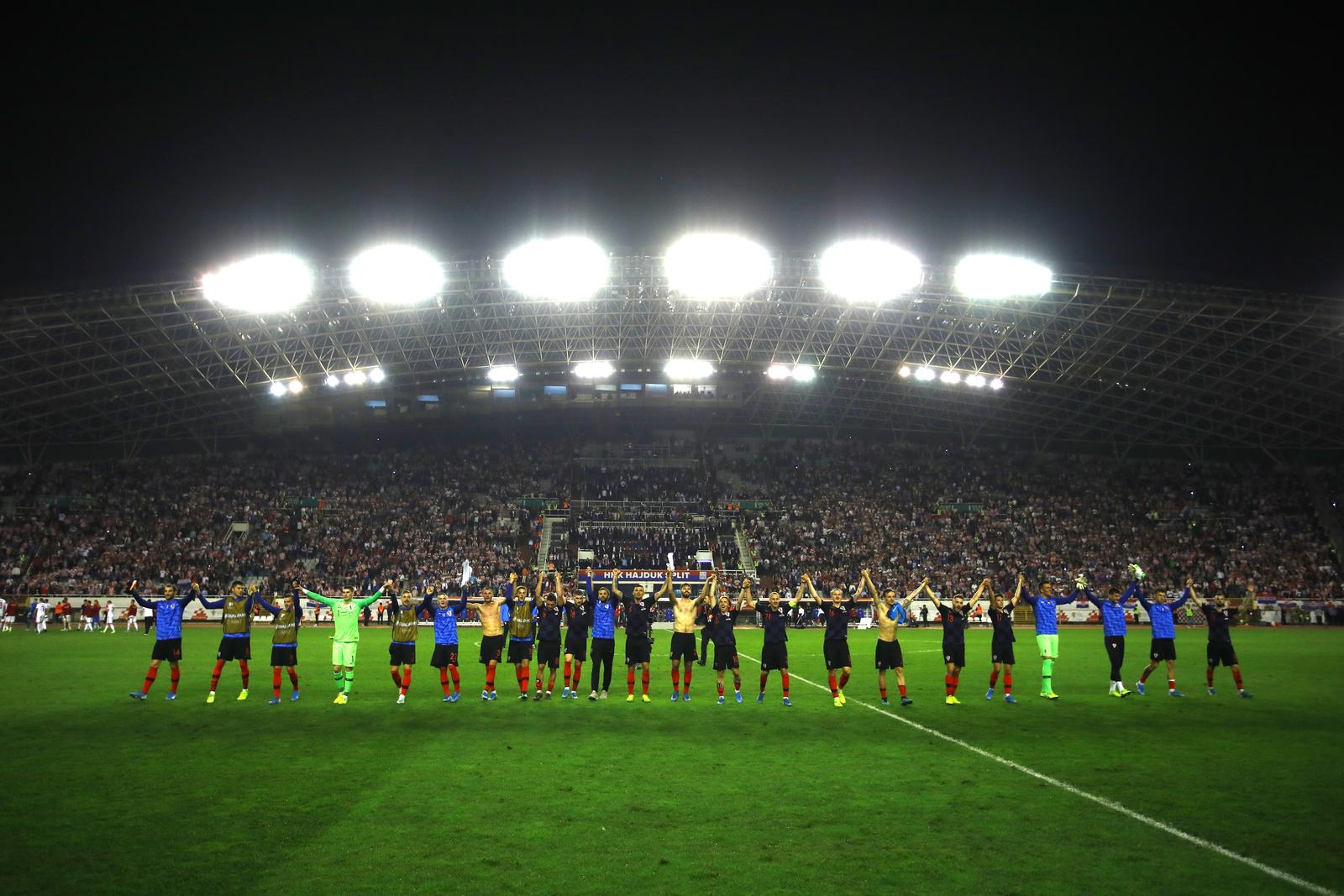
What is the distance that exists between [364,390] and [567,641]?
43112 millimetres

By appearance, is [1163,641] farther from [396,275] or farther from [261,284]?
[261,284]

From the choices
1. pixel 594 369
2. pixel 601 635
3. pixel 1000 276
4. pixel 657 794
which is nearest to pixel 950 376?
pixel 1000 276

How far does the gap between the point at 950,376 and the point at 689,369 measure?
1468cm

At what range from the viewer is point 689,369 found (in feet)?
160

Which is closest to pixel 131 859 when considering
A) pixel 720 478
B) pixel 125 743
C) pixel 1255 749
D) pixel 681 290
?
pixel 125 743

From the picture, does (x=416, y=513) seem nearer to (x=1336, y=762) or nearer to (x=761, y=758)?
(x=761, y=758)

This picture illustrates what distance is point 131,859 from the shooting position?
6812mm

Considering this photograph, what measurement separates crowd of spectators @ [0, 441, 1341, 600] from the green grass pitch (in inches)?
1349

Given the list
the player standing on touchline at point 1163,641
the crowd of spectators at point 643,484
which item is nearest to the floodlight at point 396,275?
the crowd of spectators at point 643,484

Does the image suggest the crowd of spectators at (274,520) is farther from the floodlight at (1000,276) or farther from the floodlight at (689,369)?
the floodlight at (1000,276)

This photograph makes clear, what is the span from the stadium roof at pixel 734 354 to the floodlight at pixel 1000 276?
0.86 m

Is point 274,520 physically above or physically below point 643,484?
below

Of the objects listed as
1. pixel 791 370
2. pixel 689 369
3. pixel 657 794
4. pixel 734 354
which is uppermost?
pixel 734 354

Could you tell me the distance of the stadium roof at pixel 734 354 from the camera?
38.0 meters
